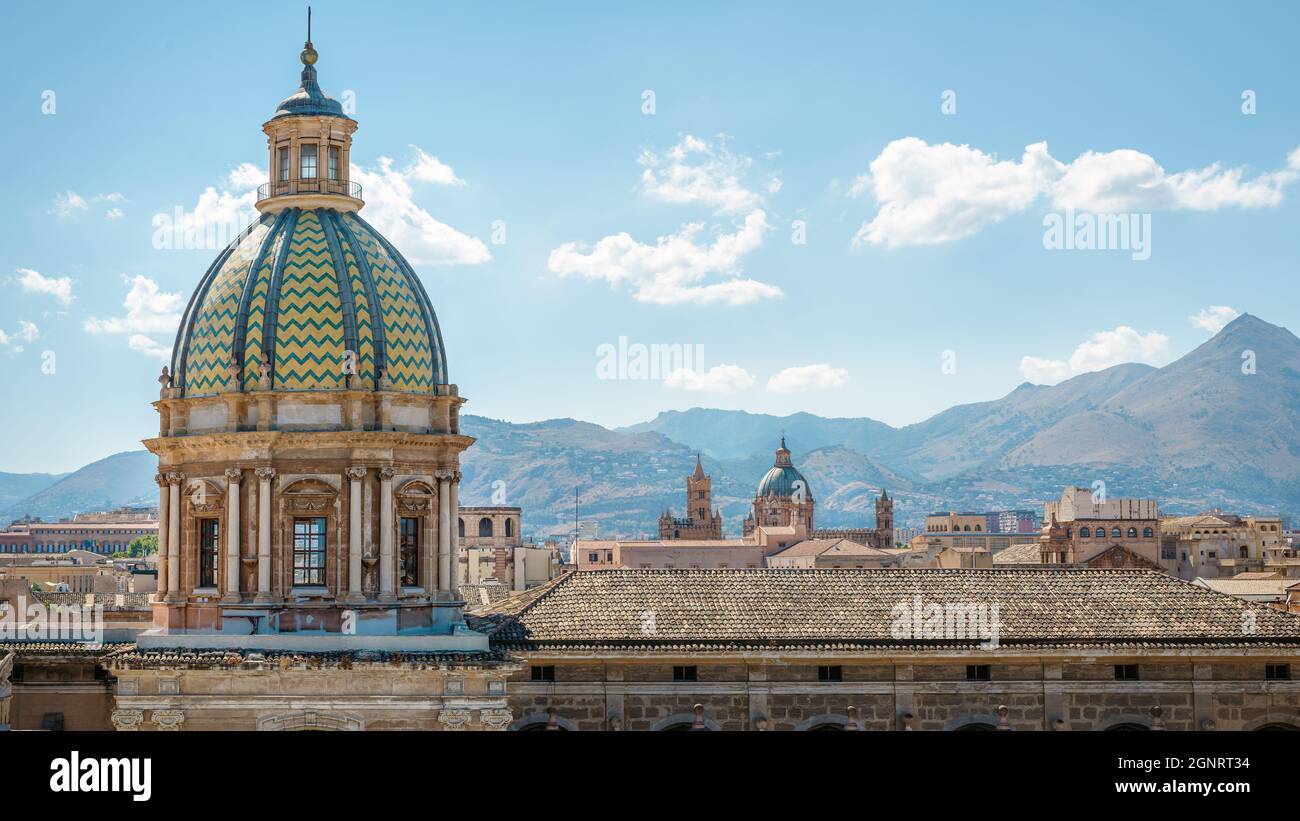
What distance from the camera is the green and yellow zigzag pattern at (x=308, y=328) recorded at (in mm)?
33844

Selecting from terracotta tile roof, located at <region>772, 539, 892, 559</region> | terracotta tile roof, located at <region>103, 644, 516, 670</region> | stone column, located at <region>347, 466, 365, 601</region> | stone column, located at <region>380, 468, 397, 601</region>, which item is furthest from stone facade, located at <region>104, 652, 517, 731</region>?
terracotta tile roof, located at <region>772, 539, 892, 559</region>

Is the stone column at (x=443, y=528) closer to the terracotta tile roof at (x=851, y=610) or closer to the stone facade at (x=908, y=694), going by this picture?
the terracotta tile roof at (x=851, y=610)

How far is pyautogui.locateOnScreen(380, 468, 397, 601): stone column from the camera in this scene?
111 ft

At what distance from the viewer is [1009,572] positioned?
140 feet

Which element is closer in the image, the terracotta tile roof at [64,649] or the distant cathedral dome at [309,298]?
the distant cathedral dome at [309,298]

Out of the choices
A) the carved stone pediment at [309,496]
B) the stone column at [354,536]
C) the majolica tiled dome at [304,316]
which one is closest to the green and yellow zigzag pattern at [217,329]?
the majolica tiled dome at [304,316]

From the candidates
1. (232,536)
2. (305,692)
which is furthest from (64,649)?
(305,692)

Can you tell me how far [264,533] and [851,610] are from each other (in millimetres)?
14929

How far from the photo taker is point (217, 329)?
34656 mm

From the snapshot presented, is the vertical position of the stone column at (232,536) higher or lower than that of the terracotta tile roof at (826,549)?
higher

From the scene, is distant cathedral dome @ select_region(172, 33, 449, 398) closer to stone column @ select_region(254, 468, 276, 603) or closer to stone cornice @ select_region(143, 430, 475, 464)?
stone cornice @ select_region(143, 430, 475, 464)

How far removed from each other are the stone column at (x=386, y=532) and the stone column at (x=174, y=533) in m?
4.70
